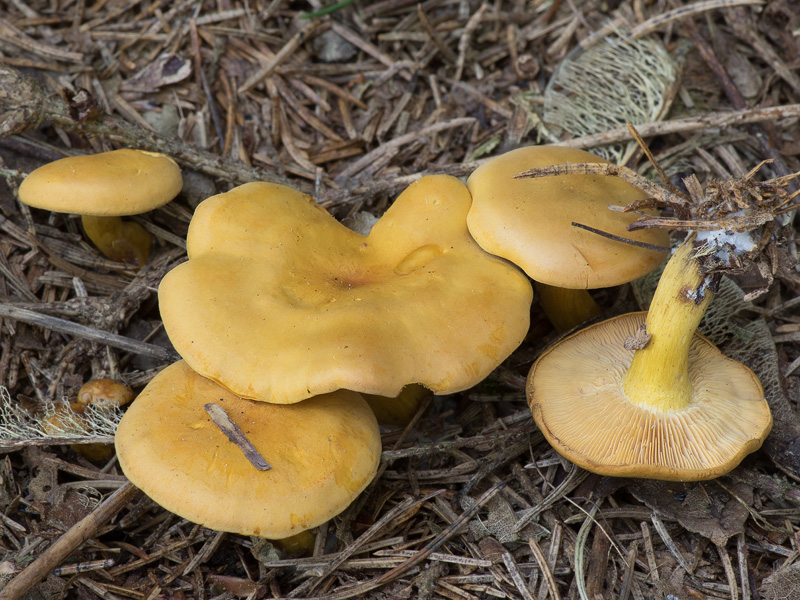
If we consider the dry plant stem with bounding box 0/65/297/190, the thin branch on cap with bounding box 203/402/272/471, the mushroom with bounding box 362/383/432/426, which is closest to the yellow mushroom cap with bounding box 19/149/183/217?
the dry plant stem with bounding box 0/65/297/190

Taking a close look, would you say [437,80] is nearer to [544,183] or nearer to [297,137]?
[297,137]

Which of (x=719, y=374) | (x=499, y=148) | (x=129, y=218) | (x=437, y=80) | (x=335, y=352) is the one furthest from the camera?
(x=437, y=80)

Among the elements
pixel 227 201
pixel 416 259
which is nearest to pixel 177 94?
pixel 227 201

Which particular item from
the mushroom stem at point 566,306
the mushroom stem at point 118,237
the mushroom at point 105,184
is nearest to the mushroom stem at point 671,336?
the mushroom stem at point 566,306

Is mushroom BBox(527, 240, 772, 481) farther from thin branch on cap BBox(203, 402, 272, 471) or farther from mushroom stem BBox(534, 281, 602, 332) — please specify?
thin branch on cap BBox(203, 402, 272, 471)

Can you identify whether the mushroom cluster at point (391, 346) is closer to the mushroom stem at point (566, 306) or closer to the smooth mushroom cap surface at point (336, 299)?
the smooth mushroom cap surface at point (336, 299)

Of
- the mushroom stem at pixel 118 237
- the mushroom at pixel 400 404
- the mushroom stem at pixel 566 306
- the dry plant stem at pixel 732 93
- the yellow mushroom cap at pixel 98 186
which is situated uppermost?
the dry plant stem at pixel 732 93
